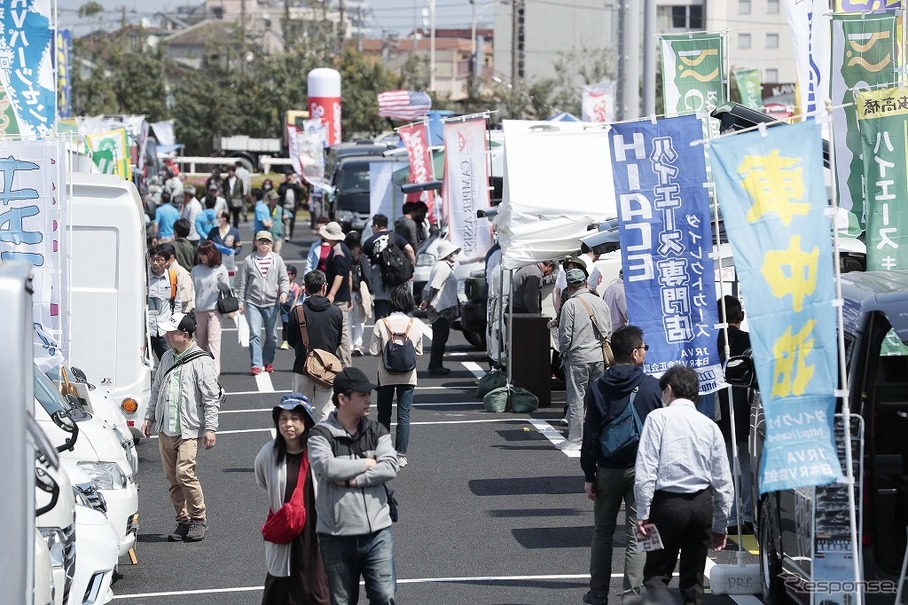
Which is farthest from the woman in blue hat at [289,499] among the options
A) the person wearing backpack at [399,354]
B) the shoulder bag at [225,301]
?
the shoulder bag at [225,301]

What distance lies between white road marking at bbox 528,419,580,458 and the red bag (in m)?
7.08

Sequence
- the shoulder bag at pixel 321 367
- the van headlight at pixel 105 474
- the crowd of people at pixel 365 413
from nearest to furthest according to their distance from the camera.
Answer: the crowd of people at pixel 365 413, the van headlight at pixel 105 474, the shoulder bag at pixel 321 367

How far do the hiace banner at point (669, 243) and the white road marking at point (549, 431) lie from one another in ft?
13.0

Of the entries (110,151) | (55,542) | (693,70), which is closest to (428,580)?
(55,542)

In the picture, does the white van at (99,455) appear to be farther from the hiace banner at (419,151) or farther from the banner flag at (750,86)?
the banner flag at (750,86)

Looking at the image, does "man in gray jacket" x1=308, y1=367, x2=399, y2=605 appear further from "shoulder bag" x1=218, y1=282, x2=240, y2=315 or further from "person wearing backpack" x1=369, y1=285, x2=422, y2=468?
"shoulder bag" x1=218, y1=282, x2=240, y2=315

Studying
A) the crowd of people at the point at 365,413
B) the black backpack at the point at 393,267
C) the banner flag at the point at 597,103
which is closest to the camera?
the crowd of people at the point at 365,413

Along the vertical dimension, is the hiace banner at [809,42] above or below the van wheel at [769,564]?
above

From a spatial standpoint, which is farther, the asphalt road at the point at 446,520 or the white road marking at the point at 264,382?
the white road marking at the point at 264,382

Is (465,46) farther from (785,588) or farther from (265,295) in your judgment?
(785,588)

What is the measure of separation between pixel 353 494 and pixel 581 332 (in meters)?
7.07

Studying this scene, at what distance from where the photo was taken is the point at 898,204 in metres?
11.6

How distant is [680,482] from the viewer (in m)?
7.72

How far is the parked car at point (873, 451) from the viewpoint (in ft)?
23.5
